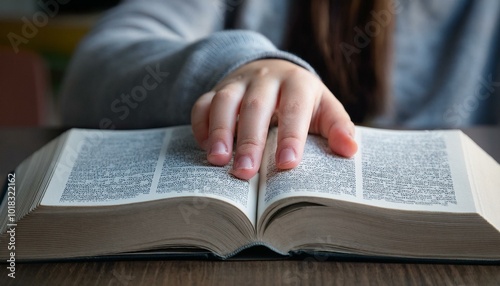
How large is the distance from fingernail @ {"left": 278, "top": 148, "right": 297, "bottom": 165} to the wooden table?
95 mm

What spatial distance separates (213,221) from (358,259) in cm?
13

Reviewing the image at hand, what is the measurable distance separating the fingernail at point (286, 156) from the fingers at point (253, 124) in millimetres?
25

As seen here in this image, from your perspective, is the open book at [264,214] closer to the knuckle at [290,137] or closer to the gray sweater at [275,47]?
the knuckle at [290,137]

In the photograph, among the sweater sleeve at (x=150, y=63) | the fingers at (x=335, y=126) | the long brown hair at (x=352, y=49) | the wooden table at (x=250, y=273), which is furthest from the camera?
the long brown hair at (x=352, y=49)

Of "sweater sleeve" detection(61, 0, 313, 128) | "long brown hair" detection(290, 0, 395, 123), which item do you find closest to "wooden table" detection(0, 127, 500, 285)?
"sweater sleeve" detection(61, 0, 313, 128)

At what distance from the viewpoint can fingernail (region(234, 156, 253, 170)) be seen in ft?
2.13

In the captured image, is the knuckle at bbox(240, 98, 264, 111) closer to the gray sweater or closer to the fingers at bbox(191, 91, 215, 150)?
the fingers at bbox(191, 91, 215, 150)

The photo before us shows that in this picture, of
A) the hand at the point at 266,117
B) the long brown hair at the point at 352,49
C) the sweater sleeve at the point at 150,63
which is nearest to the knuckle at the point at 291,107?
the hand at the point at 266,117

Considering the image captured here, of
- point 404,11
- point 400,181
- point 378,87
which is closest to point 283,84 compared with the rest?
point 400,181

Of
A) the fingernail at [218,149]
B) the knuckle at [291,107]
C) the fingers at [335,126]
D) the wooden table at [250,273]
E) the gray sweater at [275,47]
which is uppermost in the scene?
the knuckle at [291,107]

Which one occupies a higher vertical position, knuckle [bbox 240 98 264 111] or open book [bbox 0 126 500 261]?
knuckle [bbox 240 98 264 111]

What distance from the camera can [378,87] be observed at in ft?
3.84

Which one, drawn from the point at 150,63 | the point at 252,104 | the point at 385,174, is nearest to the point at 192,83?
the point at 150,63

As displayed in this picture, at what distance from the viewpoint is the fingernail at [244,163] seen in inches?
25.5
